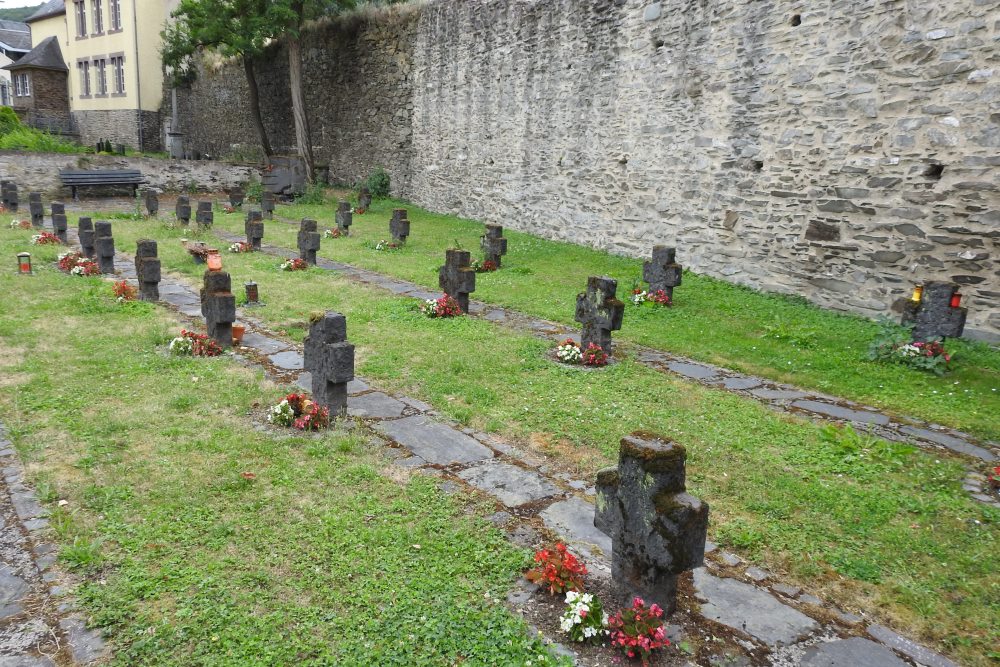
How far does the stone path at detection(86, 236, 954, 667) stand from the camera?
129 inches

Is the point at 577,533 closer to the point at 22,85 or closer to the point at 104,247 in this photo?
the point at 104,247

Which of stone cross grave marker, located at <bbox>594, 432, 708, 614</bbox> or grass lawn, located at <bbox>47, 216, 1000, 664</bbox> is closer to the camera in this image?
stone cross grave marker, located at <bbox>594, 432, 708, 614</bbox>

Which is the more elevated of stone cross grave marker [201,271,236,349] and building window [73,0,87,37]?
building window [73,0,87,37]

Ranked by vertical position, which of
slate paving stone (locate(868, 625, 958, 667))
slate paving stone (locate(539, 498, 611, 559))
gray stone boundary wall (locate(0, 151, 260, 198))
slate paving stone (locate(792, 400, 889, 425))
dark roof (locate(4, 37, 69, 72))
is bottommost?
slate paving stone (locate(539, 498, 611, 559))

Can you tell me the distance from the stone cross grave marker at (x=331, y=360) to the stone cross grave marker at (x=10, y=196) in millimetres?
16388

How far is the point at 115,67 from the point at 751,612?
3897 centimetres

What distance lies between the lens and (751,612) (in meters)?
3.49

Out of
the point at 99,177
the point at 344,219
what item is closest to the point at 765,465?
the point at 344,219

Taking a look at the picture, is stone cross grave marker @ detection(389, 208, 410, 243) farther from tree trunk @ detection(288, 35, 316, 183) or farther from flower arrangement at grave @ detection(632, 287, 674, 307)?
tree trunk @ detection(288, 35, 316, 183)

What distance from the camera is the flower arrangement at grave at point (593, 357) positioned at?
292 inches

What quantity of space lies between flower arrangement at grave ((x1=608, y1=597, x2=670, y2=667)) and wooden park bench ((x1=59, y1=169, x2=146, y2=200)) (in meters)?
21.8

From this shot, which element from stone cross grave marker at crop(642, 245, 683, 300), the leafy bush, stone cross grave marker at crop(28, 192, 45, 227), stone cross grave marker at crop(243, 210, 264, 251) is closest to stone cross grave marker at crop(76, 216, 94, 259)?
stone cross grave marker at crop(243, 210, 264, 251)

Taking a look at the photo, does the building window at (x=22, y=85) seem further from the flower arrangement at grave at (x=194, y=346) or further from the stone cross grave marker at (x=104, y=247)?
the flower arrangement at grave at (x=194, y=346)

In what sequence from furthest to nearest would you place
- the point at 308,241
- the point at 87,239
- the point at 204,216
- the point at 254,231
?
the point at 204,216
the point at 254,231
the point at 308,241
the point at 87,239
